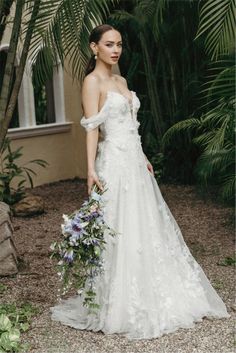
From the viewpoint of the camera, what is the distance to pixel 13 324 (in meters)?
3.76

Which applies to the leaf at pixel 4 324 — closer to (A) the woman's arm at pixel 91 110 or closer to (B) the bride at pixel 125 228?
(B) the bride at pixel 125 228

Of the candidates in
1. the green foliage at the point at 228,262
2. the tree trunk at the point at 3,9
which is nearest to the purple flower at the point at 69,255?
the green foliage at the point at 228,262

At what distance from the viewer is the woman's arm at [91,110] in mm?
3609

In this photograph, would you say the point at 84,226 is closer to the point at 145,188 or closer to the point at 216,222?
the point at 145,188

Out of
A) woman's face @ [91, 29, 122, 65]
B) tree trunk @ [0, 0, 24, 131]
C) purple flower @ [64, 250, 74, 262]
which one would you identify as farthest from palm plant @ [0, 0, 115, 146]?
purple flower @ [64, 250, 74, 262]

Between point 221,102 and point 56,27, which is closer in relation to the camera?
point 56,27

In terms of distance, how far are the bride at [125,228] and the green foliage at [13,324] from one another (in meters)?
0.20

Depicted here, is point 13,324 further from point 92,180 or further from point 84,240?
point 92,180

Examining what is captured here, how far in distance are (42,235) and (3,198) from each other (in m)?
1.05

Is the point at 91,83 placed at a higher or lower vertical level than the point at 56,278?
higher

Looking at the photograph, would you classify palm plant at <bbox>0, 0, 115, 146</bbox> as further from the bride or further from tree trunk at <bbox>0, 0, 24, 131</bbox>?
the bride

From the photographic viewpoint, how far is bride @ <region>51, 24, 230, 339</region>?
365 centimetres

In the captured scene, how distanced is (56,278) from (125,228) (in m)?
1.31

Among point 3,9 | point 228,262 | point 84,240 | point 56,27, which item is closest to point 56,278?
point 228,262
